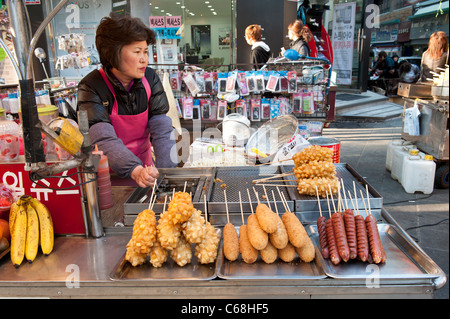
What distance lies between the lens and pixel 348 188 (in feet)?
7.84

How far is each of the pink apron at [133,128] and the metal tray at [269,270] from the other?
1.92 metres

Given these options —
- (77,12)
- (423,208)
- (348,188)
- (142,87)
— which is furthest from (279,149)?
(77,12)

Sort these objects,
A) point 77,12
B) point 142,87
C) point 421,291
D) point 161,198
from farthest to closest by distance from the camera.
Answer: point 77,12
point 142,87
point 161,198
point 421,291

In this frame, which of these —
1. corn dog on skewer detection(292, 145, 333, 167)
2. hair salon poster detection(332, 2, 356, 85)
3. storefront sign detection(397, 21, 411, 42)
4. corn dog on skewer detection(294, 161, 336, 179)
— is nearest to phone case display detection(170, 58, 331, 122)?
corn dog on skewer detection(292, 145, 333, 167)

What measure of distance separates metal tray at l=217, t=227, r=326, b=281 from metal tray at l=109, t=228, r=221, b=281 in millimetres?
58

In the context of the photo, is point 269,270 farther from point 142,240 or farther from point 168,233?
point 142,240

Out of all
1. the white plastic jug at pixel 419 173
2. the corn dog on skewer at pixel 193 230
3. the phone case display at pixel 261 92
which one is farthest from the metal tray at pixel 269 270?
the white plastic jug at pixel 419 173

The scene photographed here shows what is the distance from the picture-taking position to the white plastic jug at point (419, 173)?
19.1 ft

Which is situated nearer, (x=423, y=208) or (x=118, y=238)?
(x=118, y=238)

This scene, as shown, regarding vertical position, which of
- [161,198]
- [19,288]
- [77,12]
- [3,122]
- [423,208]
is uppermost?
[77,12]

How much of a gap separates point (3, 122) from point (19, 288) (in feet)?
3.40

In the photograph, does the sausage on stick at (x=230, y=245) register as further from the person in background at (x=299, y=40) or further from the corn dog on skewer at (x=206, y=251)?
the person in background at (x=299, y=40)

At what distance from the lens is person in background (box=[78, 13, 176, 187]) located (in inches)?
112

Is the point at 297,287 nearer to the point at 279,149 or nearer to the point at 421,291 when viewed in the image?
the point at 421,291
